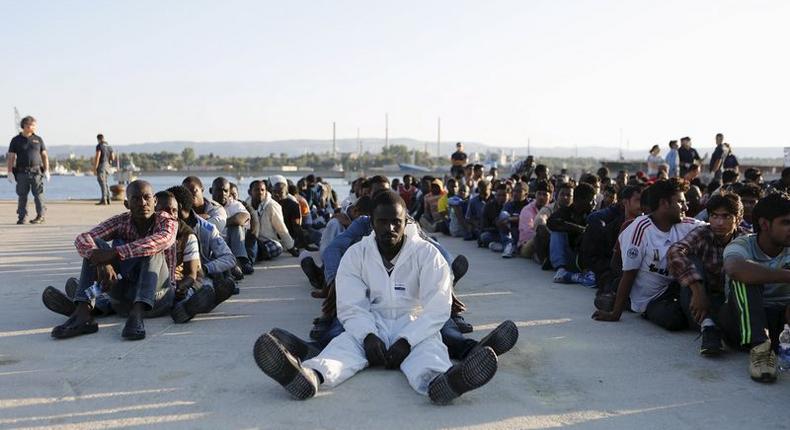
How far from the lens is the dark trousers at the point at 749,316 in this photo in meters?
4.42

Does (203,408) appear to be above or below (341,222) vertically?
below

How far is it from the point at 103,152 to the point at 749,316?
16157 millimetres

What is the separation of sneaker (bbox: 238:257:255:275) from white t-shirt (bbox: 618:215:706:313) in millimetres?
4541

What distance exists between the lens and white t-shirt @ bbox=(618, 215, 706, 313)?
5.70 metres

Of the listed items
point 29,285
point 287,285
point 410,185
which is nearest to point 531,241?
point 287,285

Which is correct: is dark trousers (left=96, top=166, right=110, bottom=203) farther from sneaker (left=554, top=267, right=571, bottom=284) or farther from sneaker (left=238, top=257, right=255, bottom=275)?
sneaker (left=554, top=267, right=571, bottom=284)

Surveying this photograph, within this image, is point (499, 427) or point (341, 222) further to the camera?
point (341, 222)

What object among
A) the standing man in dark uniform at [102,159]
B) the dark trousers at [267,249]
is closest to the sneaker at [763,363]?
the dark trousers at [267,249]

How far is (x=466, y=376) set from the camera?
3.72 metres

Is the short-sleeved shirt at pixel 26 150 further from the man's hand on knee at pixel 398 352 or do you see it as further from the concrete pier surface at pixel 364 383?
the man's hand on knee at pixel 398 352

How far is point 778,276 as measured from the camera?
14.2 ft

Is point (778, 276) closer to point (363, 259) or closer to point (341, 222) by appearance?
point (363, 259)

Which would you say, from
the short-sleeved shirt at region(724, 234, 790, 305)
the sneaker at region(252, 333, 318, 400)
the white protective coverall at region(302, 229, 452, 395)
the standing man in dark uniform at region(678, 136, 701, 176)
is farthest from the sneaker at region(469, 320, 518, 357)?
the standing man in dark uniform at region(678, 136, 701, 176)

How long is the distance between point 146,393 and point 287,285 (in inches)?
152
